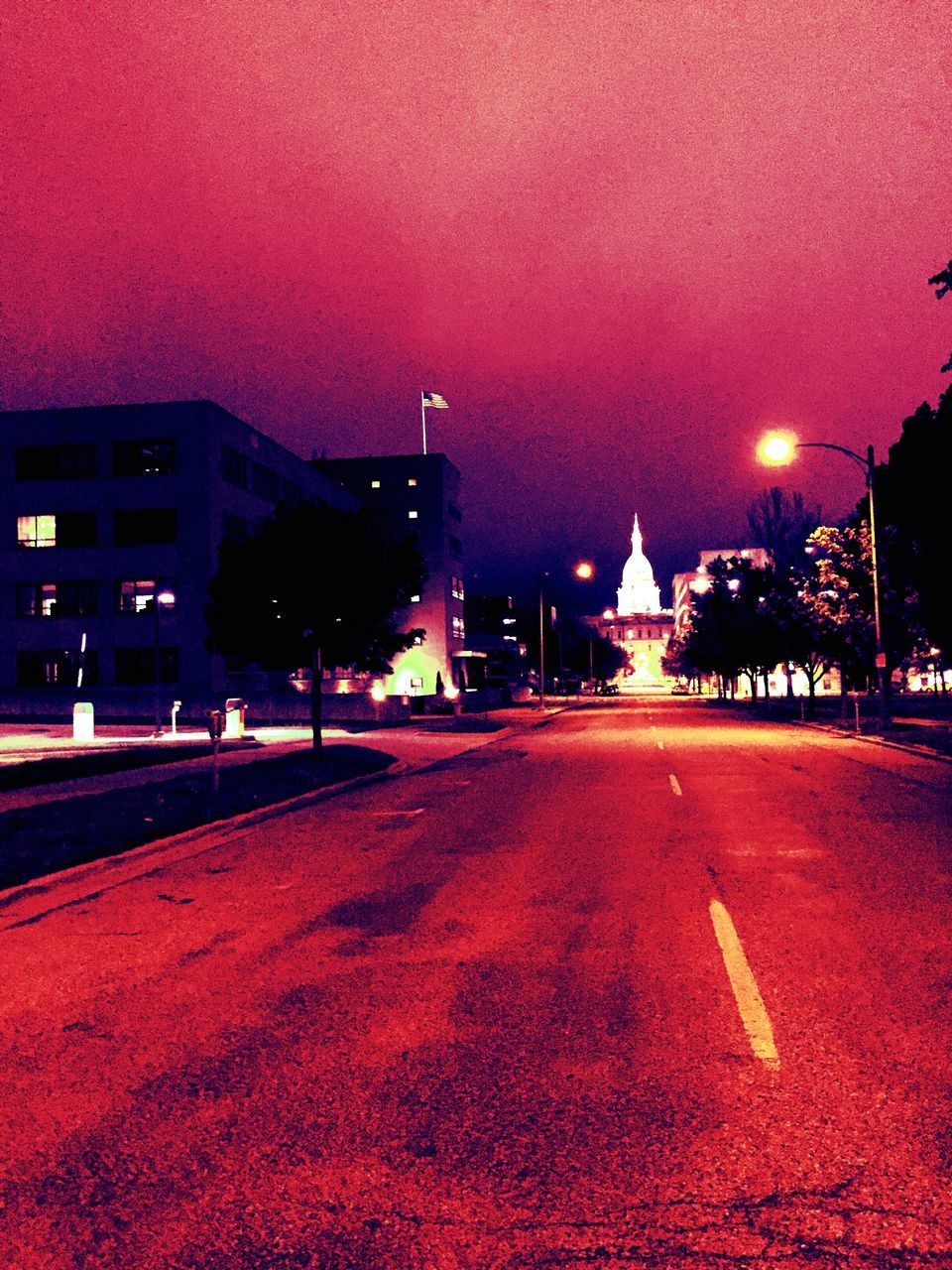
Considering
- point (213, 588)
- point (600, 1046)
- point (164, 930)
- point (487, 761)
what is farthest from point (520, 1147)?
point (213, 588)

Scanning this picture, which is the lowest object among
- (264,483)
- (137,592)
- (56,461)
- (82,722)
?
(82,722)

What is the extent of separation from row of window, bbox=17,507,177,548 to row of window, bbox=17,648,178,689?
5.78 metres

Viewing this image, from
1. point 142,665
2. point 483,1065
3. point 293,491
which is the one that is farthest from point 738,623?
point 483,1065

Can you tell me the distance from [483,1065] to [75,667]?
58187mm

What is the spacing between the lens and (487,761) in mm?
25609

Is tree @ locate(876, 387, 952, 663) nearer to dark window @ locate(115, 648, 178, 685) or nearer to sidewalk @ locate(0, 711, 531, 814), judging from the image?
sidewalk @ locate(0, 711, 531, 814)

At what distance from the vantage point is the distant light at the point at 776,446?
82.3ft

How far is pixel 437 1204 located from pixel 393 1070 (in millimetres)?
1317

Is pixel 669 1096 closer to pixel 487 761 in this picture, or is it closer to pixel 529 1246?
pixel 529 1246

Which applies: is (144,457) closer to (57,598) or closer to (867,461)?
(57,598)

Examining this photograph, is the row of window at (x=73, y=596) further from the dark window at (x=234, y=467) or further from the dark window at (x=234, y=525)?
the dark window at (x=234, y=467)

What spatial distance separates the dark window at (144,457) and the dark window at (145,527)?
79.9 inches

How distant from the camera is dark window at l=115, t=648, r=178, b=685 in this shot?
57.6 metres

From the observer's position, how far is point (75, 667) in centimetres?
5903
